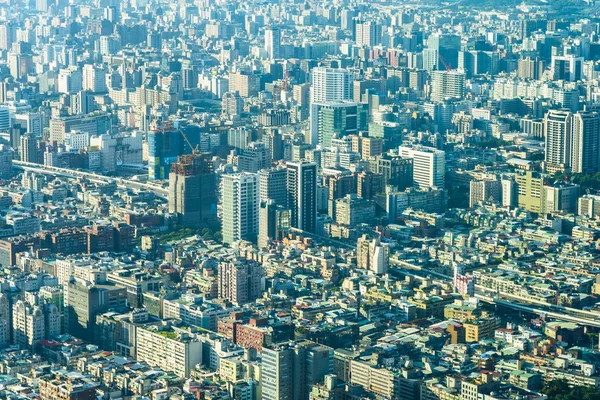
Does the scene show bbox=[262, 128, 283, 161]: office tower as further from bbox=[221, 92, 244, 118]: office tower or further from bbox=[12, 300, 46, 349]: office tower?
bbox=[12, 300, 46, 349]: office tower

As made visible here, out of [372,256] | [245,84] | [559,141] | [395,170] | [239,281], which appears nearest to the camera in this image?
[239,281]

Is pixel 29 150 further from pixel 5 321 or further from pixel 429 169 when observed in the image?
pixel 5 321

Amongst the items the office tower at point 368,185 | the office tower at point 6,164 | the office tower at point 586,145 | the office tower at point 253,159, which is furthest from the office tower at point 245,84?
the office tower at point 368,185

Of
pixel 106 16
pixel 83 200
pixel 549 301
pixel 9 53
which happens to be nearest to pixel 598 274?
pixel 549 301

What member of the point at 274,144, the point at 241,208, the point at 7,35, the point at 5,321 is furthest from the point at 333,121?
the point at 7,35

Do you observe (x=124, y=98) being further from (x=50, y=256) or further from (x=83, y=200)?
(x=50, y=256)

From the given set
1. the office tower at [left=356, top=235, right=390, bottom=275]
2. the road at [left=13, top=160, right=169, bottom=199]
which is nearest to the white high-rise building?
the road at [left=13, top=160, right=169, bottom=199]
